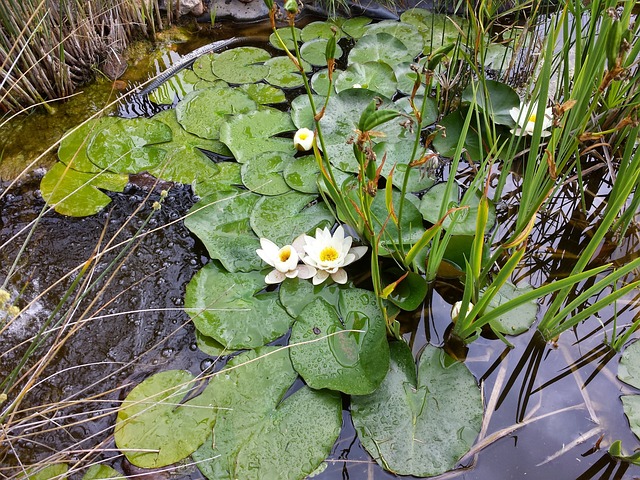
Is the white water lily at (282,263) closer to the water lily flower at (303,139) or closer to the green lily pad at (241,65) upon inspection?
the water lily flower at (303,139)

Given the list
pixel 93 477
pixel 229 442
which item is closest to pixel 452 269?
pixel 229 442

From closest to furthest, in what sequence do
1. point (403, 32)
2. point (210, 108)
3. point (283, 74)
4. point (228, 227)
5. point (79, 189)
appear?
point (228, 227), point (79, 189), point (210, 108), point (283, 74), point (403, 32)

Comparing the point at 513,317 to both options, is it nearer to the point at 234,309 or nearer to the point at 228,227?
the point at 234,309

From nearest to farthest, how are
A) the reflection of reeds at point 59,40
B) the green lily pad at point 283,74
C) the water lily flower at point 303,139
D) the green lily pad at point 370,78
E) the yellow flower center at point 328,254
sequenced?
the yellow flower center at point 328,254 < the water lily flower at point 303,139 < the reflection of reeds at point 59,40 < the green lily pad at point 370,78 < the green lily pad at point 283,74

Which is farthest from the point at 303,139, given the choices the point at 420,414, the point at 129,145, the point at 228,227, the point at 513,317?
the point at 420,414

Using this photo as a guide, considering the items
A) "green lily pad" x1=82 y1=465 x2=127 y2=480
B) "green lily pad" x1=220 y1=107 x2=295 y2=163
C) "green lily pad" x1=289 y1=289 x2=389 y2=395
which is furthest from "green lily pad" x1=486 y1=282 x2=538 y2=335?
"green lily pad" x1=82 y1=465 x2=127 y2=480

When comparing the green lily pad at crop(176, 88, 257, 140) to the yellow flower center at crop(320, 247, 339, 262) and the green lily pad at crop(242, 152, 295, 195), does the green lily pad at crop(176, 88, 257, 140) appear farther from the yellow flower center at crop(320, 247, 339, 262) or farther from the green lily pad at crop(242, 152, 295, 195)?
the yellow flower center at crop(320, 247, 339, 262)

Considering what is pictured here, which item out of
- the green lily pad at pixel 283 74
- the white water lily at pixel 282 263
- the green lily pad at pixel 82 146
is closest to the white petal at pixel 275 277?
the white water lily at pixel 282 263
